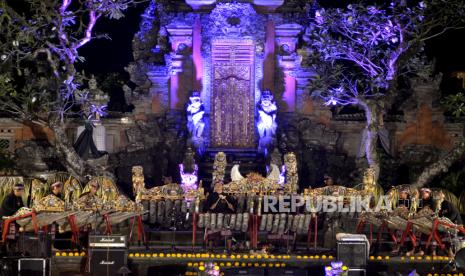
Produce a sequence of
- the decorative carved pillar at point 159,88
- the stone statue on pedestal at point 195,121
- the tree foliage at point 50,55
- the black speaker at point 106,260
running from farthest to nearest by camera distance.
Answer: the decorative carved pillar at point 159,88 → the stone statue on pedestal at point 195,121 → the tree foliage at point 50,55 → the black speaker at point 106,260

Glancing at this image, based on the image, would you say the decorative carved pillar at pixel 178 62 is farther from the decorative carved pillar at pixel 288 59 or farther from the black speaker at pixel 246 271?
the black speaker at pixel 246 271

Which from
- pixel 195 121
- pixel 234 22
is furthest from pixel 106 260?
pixel 234 22

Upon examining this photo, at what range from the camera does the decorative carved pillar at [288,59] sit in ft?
74.9

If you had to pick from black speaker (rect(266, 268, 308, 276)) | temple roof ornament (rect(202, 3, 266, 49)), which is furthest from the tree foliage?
black speaker (rect(266, 268, 308, 276))

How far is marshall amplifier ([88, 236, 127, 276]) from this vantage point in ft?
45.5

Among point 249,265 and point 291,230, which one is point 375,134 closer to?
point 291,230

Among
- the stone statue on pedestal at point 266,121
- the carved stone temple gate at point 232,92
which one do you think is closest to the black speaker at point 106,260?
the stone statue on pedestal at point 266,121

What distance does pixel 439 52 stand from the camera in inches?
1039

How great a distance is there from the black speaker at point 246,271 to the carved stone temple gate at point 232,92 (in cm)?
923

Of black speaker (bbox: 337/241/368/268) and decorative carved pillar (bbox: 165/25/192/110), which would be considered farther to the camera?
decorative carved pillar (bbox: 165/25/192/110)

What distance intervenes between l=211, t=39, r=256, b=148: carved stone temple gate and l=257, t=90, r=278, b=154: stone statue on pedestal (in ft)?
2.68

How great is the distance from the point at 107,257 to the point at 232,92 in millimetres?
9655

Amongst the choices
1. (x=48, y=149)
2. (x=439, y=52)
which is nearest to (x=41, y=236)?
(x=48, y=149)

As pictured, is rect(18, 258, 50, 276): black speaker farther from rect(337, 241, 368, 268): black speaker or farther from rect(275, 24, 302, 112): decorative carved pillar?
rect(275, 24, 302, 112): decorative carved pillar
